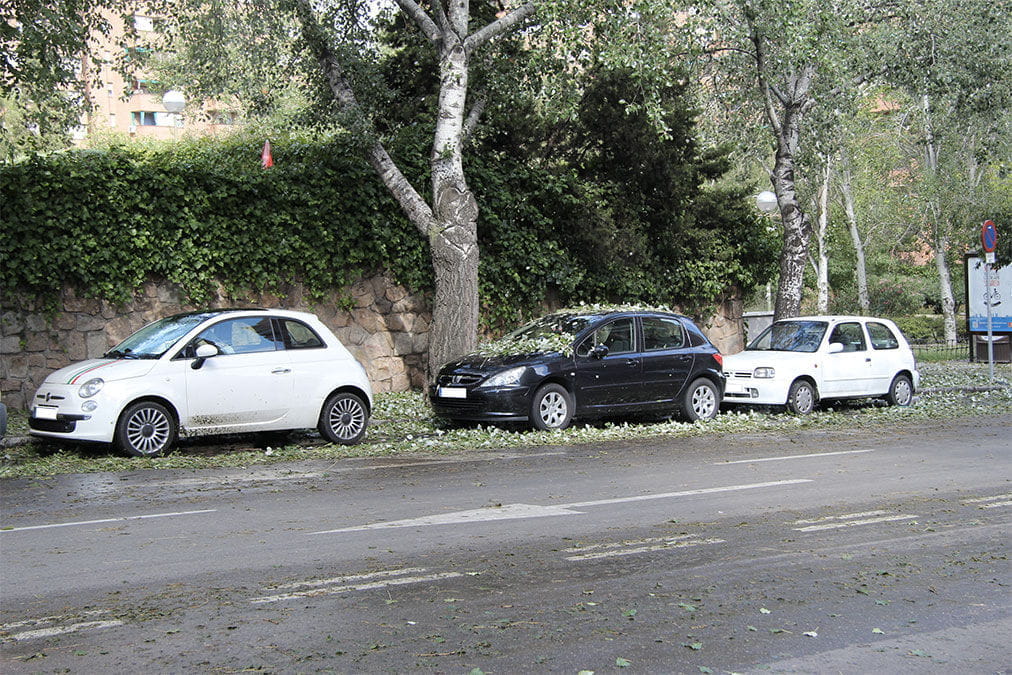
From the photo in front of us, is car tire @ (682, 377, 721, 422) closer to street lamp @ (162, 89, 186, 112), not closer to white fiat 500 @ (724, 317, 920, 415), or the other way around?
white fiat 500 @ (724, 317, 920, 415)

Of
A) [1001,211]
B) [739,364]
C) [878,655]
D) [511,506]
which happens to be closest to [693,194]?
[739,364]

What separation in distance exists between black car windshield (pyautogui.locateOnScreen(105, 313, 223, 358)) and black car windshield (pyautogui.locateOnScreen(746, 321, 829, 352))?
937 centimetres

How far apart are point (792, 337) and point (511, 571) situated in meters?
12.2

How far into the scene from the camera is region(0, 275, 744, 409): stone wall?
1498 centimetres

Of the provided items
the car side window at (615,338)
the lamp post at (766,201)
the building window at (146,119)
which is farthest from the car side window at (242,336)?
A: the building window at (146,119)

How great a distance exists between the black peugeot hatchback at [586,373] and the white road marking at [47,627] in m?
8.65

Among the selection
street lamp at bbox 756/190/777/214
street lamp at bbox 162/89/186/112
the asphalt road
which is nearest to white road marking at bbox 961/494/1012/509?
the asphalt road

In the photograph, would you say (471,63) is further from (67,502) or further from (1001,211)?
(1001,211)

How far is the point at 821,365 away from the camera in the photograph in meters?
16.7

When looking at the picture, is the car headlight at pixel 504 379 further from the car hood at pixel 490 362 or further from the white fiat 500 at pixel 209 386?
the white fiat 500 at pixel 209 386

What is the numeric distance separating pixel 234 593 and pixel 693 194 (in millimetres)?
17294

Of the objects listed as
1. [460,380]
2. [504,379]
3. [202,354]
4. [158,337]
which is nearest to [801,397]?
[504,379]

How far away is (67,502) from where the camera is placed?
8.70 m

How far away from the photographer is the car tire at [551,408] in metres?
13.8
